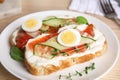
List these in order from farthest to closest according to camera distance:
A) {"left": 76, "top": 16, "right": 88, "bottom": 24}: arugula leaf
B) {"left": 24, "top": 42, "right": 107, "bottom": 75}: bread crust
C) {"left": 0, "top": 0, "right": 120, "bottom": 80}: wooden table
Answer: {"left": 76, "top": 16, "right": 88, "bottom": 24}: arugula leaf < {"left": 0, "top": 0, "right": 120, "bottom": 80}: wooden table < {"left": 24, "top": 42, "right": 107, "bottom": 75}: bread crust

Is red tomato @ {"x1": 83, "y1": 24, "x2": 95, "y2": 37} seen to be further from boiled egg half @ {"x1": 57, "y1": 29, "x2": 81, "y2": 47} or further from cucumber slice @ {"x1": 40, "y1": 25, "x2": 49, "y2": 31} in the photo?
cucumber slice @ {"x1": 40, "y1": 25, "x2": 49, "y2": 31}

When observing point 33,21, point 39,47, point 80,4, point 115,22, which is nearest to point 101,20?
point 115,22

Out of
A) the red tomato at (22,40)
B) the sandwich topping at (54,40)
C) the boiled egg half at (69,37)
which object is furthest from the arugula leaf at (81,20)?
the red tomato at (22,40)

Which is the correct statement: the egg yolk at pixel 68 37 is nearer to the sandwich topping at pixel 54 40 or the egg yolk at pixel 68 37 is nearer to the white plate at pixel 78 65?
the sandwich topping at pixel 54 40

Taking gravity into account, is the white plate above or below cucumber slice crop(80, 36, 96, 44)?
below

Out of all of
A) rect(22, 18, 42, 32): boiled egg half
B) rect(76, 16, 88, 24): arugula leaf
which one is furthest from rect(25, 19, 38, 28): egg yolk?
rect(76, 16, 88, 24): arugula leaf

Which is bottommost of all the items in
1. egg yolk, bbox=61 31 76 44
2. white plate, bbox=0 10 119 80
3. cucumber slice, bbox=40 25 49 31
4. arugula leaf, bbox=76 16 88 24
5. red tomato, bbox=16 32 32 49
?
white plate, bbox=0 10 119 80
